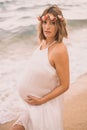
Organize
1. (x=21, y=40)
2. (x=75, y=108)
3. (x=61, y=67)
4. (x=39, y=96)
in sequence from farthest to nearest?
(x=21, y=40) → (x=75, y=108) → (x=39, y=96) → (x=61, y=67)

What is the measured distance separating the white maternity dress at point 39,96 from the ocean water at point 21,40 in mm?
758

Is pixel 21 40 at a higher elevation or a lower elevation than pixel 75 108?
higher

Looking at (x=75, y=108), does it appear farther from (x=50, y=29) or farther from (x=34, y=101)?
(x=50, y=29)

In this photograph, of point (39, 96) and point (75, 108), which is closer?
point (39, 96)

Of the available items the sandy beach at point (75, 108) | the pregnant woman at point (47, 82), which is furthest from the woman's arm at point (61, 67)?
the sandy beach at point (75, 108)

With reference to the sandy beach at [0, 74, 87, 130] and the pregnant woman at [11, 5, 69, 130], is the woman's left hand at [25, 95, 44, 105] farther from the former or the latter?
the sandy beach at [0, 74, 87, 130]

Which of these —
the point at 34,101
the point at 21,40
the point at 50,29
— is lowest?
the point at 21,40

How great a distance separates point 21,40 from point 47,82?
1036mm

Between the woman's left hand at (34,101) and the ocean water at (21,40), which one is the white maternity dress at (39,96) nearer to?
→ the woman's left hand at (34,101)

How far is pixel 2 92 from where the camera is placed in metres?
3.12

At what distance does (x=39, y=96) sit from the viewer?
2.34m

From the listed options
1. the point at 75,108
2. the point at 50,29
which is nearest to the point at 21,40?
the point at 75,108

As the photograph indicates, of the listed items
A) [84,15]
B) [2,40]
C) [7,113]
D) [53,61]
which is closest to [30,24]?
[2,40]

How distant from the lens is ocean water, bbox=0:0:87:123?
312 cm
